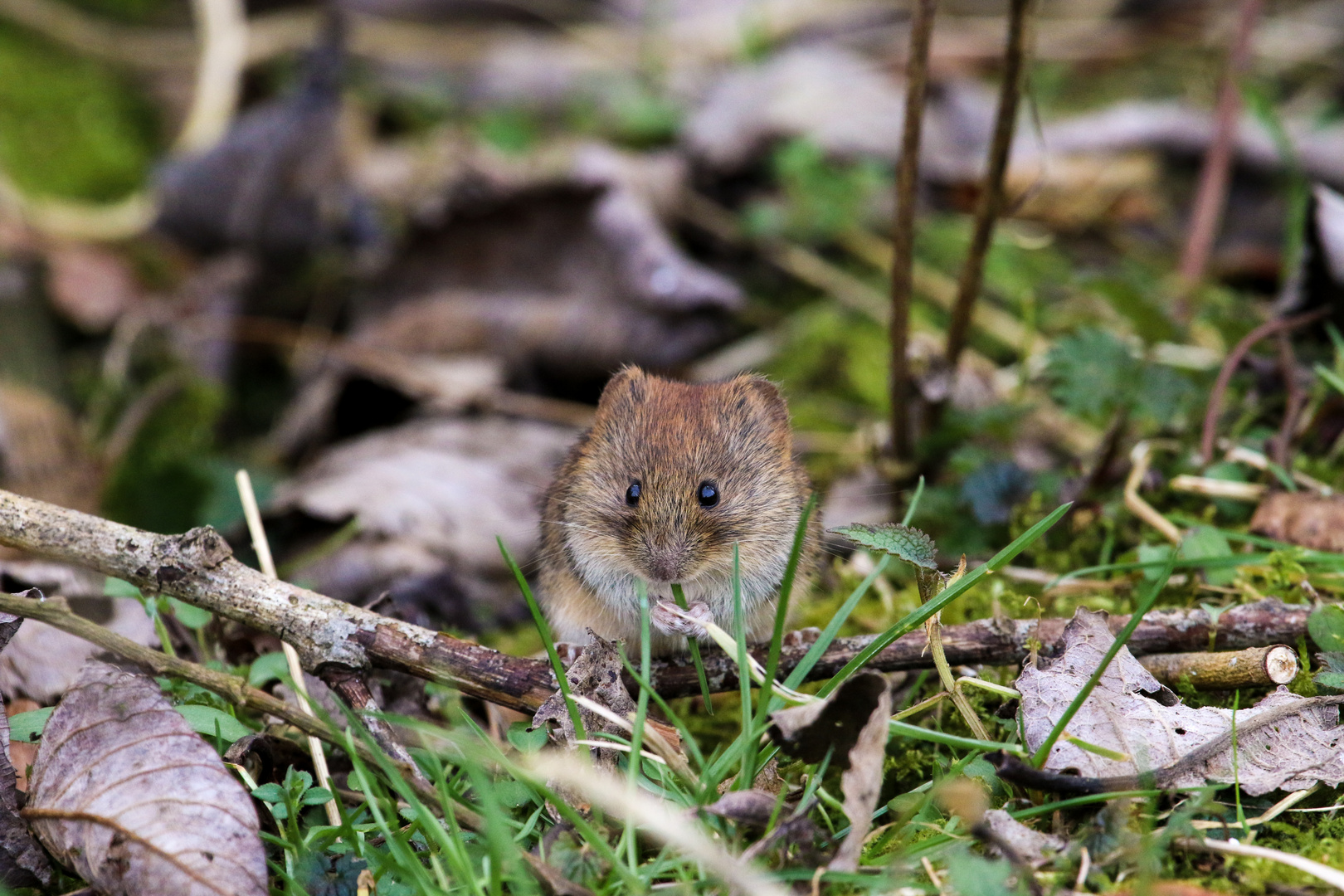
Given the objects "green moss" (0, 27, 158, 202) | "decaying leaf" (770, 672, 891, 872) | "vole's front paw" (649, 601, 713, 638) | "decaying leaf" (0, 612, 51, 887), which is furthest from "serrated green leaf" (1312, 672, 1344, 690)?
"green moss" (0, 27, 158, 202)

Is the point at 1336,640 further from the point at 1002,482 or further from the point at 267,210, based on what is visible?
the point at 267,210

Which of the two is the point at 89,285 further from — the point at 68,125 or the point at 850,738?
the point at 850,738

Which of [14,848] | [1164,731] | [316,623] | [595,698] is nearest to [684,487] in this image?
[595,698]

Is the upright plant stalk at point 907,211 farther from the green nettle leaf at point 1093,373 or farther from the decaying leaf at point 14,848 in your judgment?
the decaying leaf at point 14,848

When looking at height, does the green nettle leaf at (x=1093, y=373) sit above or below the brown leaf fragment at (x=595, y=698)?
above

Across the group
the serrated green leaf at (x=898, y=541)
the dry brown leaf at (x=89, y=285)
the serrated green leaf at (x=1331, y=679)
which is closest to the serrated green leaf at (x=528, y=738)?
the serrated green leaf at (x=898, y=541)

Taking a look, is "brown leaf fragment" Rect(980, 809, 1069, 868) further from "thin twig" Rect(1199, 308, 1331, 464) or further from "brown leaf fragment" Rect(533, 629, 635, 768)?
"thin twig" Rect(1199, 308, 1331, 464)

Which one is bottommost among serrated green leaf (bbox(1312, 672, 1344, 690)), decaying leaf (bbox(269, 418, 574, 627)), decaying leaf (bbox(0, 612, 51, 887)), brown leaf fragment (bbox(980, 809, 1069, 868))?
decaying leaf (bbox(269, 418, 574, 627))
